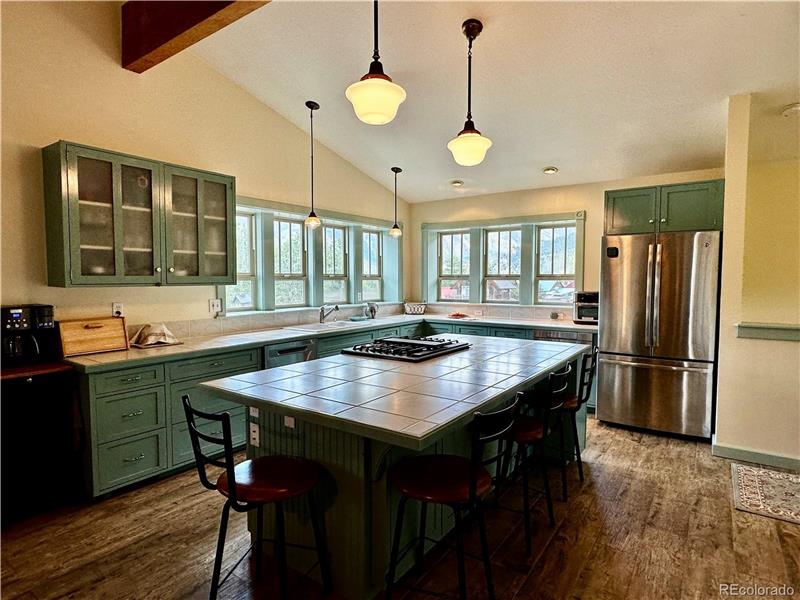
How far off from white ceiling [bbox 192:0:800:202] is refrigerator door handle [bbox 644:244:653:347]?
1.05 m

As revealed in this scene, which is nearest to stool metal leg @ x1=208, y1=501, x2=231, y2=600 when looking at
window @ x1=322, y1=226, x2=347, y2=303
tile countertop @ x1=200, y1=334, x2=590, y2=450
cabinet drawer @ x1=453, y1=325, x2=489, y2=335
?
tile countertop @ x1=200, y1=334, x2=590, y2=450

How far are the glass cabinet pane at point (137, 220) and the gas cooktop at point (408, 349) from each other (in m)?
1.58

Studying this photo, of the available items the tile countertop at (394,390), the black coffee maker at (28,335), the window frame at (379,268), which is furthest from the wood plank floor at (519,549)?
the window frame at (379,268)

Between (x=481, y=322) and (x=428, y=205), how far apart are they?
1966 mm

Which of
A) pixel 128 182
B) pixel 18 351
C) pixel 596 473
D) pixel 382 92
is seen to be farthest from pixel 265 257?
pixel 596 473

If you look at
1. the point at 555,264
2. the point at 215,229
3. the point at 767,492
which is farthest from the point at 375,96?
the point at 555,264

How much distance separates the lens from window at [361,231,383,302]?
579 cm

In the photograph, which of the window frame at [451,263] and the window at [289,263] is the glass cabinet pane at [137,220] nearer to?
the window at [289,263]

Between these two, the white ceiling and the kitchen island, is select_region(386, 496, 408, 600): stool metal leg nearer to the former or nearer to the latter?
the kitchen island

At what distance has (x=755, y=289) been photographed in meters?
4.46

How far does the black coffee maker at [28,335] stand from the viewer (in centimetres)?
257

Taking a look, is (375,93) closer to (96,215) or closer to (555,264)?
(96,215)

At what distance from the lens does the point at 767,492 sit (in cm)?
284

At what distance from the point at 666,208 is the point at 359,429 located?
370 centimetres
